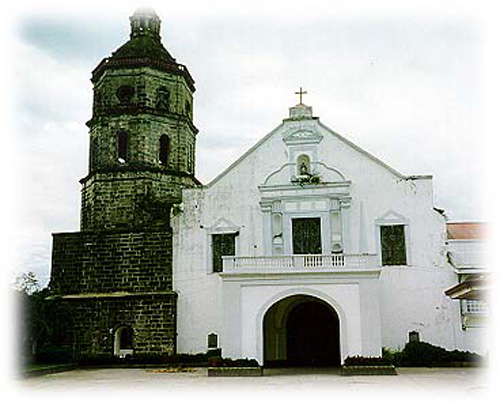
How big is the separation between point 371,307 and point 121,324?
389 inches

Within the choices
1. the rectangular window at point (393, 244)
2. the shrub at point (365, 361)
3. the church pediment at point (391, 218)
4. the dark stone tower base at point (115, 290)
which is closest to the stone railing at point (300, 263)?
the shrub at point (365, 361)

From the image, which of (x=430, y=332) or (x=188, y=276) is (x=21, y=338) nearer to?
(x=188, y=276)

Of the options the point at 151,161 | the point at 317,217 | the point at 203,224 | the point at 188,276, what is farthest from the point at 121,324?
the point at 317,217

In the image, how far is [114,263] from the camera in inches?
1004

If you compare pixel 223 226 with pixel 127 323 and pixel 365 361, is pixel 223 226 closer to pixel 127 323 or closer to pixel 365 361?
pixel 127 323

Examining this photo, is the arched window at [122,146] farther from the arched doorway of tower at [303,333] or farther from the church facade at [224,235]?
the arched doorway of tower at [303,333]

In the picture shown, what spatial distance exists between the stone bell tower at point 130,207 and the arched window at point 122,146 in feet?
0.13

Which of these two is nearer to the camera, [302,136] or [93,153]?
[302,136]

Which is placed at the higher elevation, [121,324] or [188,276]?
[188,276]

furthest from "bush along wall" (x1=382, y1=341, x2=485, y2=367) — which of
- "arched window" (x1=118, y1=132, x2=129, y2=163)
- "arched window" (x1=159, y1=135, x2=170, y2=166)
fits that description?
"arched window" (x1=118, y1=132, x2=129, y2=163)

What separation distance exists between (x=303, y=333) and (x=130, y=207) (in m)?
8.38


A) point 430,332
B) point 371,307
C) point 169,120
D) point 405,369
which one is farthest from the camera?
point 169,120

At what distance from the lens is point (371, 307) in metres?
20.0

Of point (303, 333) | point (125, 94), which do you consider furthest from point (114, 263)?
point (303, 333)
